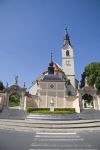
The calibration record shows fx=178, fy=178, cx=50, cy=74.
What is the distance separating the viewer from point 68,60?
53.3 metres

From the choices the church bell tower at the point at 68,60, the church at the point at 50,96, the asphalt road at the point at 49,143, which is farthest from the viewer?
the church bell tower at the point at 68,60

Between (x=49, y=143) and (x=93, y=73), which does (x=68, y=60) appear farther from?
(x=49, y=143)

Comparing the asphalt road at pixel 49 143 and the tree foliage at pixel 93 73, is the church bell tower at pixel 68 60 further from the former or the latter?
the asphalt road at pixel 49 143

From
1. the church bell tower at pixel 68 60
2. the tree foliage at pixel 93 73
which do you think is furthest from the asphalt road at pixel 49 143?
the church bell tower at pixel 68 60

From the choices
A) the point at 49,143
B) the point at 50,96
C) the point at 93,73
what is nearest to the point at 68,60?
the point at 93,73

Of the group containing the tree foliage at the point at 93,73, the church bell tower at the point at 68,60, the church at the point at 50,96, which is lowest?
the church at the point at 50,96

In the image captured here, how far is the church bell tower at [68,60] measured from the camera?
168ft

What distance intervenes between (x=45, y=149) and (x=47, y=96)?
86.8 ft

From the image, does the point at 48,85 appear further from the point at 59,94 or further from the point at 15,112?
the point at 15,112

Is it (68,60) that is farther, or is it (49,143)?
(68,60)

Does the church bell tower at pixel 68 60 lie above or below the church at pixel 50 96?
above

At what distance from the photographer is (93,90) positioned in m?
31.6

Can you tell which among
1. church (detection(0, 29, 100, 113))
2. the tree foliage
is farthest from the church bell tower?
church (detection(0, 29, 100, 113))

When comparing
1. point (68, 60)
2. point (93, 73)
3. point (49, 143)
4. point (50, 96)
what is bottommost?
point (49, 143)
